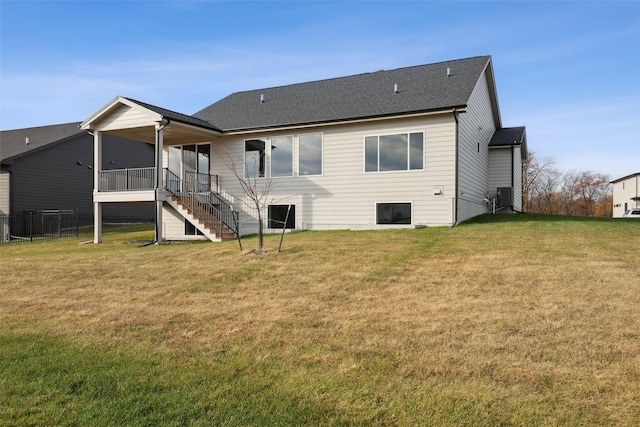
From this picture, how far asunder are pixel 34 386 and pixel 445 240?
916 centimetres

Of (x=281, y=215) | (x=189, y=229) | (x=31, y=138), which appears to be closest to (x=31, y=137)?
(x=31, y=138)

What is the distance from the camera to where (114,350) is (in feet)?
14.1

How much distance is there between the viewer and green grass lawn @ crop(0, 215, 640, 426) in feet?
10.1

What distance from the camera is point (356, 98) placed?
1619 cm

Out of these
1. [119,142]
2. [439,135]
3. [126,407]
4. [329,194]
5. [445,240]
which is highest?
[119,142]

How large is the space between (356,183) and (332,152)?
1.46m

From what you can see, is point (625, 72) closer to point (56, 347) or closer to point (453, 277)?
point (453, 277)

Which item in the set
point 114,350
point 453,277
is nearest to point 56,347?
point 114,350

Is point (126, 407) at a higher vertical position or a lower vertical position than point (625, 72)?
lower

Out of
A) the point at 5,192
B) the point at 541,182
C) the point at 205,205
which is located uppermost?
the point at 541,182

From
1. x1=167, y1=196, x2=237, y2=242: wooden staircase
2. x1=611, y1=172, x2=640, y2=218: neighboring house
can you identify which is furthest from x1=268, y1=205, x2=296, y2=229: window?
x1=611, y1=172, x2=640, y2=218: neighboring house

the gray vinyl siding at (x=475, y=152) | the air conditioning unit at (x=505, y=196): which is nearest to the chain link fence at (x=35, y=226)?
the gray vinyl siding at (x=475, y=152)

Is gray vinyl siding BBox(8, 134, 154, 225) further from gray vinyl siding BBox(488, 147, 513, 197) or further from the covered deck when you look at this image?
gray vinyl siding BBox(488, 147, 513, 197)

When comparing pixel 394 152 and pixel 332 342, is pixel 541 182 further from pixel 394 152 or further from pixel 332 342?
pixel 332 342
